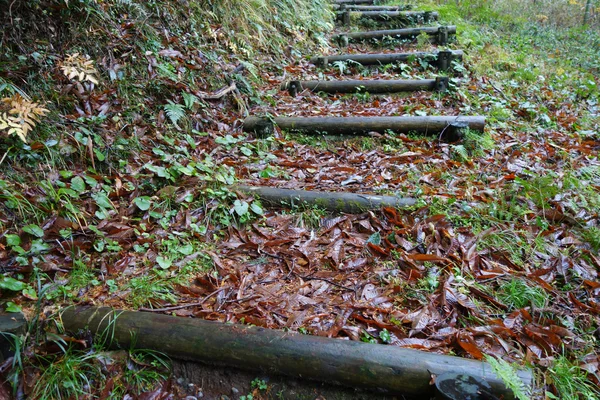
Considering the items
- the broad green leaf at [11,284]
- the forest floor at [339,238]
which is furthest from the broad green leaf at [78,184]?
the broad green leaf at [11,284]

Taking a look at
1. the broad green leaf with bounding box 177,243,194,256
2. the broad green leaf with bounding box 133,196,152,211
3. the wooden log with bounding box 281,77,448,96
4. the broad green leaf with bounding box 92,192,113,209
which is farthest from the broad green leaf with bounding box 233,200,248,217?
the wooden log with bounding box 281,77,448,96

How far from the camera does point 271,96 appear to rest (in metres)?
5.41

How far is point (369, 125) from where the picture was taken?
4.55 meters

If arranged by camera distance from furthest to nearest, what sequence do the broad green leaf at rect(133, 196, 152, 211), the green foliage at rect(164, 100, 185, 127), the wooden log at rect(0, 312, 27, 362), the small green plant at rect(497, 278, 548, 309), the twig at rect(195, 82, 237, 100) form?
the twig at rect(195, 82, 237, 100) < the green foliage at rect(164, 100, 185, 127) < the broad green leaf at rect(133, 196, 152, 211) < the small green plant at rect(497, 278, 548, 309) < the wooden log at rect(0, 312, 27, 362)

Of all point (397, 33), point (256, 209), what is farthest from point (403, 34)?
point (256, 209)

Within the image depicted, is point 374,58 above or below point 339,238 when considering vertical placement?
above

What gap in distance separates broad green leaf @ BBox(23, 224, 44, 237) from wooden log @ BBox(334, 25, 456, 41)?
22.6ft

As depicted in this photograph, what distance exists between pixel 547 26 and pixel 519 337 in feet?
42.2

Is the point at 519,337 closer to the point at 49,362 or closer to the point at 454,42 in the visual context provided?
the point at 49,362

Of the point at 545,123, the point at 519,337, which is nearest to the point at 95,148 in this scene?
the point at 519,337

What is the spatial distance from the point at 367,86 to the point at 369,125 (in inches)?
56.7

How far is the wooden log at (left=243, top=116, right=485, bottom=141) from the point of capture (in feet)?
14.4

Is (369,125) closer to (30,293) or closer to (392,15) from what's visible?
(30,293)

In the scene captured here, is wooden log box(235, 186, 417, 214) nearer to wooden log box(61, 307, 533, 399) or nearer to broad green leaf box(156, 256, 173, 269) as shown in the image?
broad green leaf box(156, 256, 173, 269)
